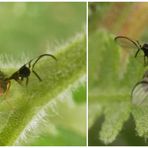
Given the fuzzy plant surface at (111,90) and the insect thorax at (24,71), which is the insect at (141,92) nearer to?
the fuzzy plant surface at (111,90)

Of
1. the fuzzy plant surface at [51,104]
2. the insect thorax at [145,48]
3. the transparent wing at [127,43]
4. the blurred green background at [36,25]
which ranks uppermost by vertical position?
the blurred green background at [36,25]

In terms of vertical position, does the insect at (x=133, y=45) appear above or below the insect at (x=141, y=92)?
above

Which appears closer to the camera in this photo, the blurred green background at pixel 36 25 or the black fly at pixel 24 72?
the black fly at pixel 24 72

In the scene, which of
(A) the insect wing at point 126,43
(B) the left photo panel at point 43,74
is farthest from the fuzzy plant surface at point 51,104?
(A) the insect wing at point 126,43

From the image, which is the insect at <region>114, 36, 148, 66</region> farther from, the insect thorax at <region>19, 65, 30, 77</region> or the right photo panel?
the insect thorax at <region>19, 65, 30, 77</region>

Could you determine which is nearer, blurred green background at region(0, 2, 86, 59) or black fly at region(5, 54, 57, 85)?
black fly at region(5, 54, 57, 85)

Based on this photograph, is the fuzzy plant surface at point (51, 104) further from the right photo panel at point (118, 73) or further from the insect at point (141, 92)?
the insect at point (141, 92)

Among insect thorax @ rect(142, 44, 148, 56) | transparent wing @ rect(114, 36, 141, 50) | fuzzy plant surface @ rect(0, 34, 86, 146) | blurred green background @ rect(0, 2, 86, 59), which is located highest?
blurred green background @ rect(0, 2, 86, 59)

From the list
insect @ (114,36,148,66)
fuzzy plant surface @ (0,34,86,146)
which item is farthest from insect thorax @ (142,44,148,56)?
fuzzy plant surface @ (0,34,86,146)
